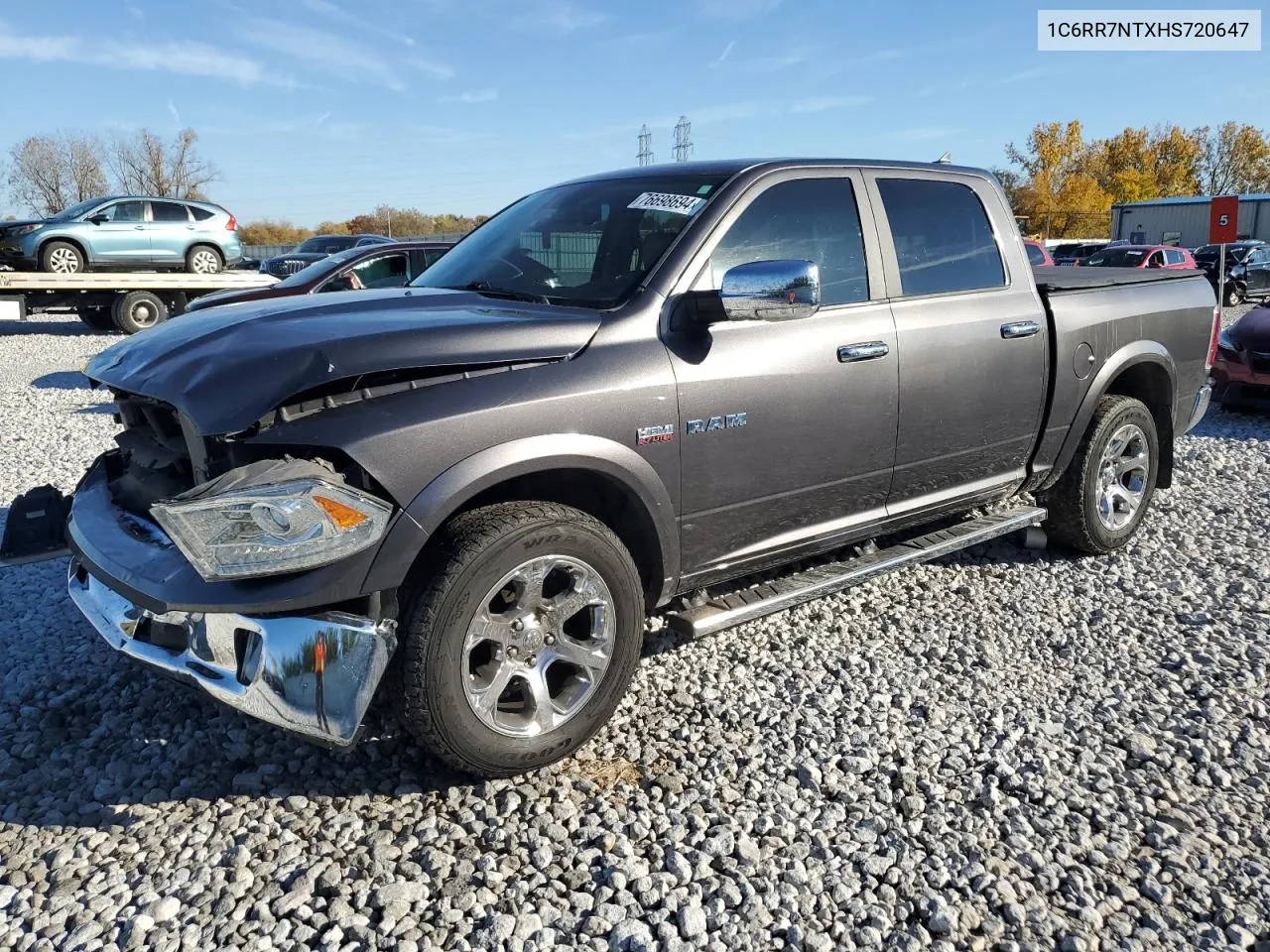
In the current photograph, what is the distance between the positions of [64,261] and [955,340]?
1786 centimetres

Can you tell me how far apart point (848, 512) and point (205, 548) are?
7.87 ft

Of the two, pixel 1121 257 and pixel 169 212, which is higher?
pixel 169 212

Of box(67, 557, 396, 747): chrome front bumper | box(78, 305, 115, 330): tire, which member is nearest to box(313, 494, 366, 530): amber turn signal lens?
box(67, 557, 396, 747): chrome front bumper

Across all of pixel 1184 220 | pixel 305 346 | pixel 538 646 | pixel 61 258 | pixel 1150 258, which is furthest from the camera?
A: pixel 1184 220

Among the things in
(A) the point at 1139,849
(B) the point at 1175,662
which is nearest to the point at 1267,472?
(B) the point at 1175,662

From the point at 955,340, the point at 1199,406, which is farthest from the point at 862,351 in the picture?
the point at 1199,406

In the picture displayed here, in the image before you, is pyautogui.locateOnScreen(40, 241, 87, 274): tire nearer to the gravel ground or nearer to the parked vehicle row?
the parked vehicle row

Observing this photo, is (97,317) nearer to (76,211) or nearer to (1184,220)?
(76,211)

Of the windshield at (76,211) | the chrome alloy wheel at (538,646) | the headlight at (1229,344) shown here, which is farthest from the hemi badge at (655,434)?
the windshield at (76,211)

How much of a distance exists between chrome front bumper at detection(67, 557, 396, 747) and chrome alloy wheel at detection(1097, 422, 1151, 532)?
3943 millimetres

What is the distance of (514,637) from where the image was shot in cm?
290

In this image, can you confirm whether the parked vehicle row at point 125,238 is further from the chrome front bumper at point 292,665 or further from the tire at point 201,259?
the chrome front bumper at point 292,665

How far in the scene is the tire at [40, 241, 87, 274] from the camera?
1700 centimetres

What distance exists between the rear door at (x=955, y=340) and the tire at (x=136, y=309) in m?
15.6
